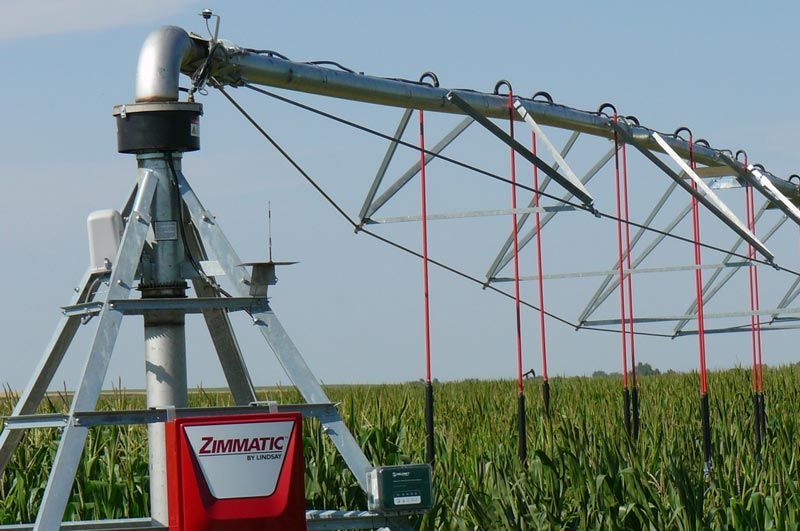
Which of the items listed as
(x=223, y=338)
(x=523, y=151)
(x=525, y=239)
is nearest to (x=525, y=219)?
(x=525, y=239)

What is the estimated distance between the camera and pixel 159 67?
220 inches

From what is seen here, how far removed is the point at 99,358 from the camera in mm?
5070

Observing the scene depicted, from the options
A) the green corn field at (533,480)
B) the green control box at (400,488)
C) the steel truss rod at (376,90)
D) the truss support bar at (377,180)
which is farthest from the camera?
the truss support bar at (377,180)

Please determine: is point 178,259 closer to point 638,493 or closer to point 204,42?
point 204,42

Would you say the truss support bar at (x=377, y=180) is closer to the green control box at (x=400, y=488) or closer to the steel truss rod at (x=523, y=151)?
the steel truss rod at (x=523, y=151)

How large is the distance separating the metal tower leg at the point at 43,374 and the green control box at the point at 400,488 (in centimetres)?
133

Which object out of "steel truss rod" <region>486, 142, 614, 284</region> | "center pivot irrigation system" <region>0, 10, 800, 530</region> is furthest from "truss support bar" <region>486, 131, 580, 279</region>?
"center pivot irrigation system" <region>0, 10, 800, 530</region>

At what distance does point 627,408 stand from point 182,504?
7.16 m

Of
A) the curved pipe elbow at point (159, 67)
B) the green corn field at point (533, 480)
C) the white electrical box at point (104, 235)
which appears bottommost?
the green corn field at point (533, 480)

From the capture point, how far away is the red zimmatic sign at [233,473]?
4.93 m

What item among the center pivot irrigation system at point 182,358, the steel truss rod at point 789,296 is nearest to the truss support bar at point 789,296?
the steel truss rod at point 789,296

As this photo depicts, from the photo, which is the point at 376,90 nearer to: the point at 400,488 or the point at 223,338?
the point at 223,338

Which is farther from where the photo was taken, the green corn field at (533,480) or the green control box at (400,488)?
the green corn field at (533,480)

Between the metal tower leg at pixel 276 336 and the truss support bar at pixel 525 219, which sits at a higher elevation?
the truss support bar at pixel 525 219
